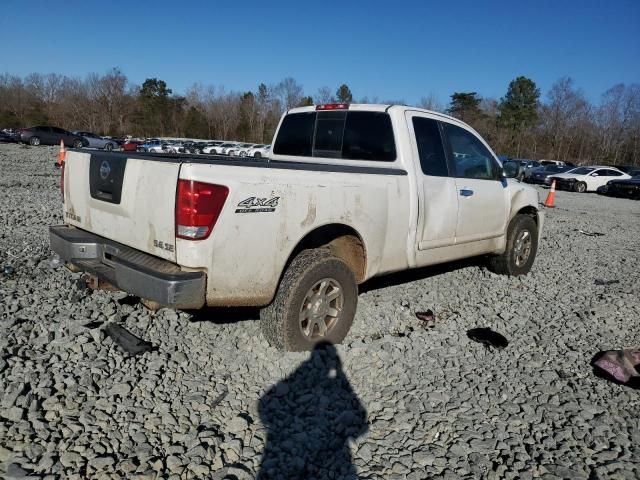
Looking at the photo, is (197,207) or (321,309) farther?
(321,309)

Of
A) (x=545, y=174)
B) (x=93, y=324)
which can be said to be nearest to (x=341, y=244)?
(x=93, y=324)

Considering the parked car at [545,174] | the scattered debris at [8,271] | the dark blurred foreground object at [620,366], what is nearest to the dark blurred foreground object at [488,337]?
the dark blurred foreground object at [620,366]

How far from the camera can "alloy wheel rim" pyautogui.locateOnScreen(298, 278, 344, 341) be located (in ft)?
12.4

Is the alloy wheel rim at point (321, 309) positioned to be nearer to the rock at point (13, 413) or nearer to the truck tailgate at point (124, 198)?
the truck tailgate at point (124, 198)

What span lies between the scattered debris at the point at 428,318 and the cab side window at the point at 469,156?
58.7 inches

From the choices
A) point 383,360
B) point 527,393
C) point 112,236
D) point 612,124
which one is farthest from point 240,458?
point 612,124

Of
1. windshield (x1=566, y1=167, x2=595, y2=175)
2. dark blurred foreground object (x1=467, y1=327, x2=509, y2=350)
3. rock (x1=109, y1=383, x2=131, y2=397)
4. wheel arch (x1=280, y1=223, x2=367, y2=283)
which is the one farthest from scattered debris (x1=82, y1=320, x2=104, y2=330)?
windshield (x1=566, y1=167, x2=595, y2=175)

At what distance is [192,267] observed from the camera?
2.99m

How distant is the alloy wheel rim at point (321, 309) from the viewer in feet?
12.4

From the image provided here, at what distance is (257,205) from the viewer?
310 cm

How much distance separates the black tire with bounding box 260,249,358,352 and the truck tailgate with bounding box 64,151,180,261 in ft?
2.98

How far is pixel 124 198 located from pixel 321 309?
1724mm

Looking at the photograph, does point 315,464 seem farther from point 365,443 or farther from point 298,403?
point 298,403

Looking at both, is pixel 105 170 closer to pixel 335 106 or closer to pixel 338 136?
pixel 338 136
